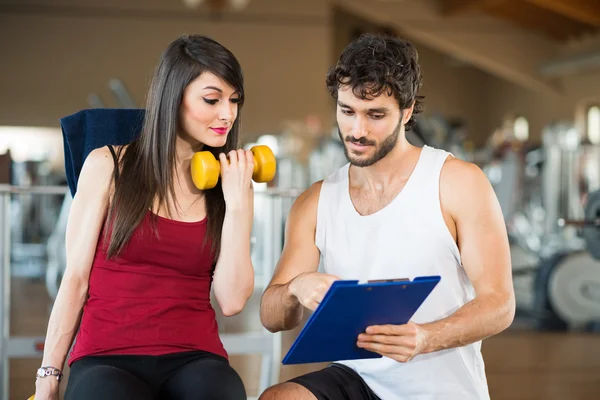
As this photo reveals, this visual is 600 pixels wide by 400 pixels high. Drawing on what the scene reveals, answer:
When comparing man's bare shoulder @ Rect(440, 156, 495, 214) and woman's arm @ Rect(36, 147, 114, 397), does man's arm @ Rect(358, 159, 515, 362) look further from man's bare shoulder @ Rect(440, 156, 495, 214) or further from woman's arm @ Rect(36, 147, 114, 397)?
woman's arm @ Rect(36, 147, 114, 397)

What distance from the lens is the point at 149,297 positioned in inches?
68.3

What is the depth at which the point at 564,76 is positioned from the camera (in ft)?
48.5

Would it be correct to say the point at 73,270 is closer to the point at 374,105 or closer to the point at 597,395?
the point at 374,105

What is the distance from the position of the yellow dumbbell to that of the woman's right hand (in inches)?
20.1

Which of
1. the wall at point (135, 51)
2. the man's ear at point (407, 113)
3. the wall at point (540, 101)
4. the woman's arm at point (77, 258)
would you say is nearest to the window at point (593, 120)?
the wall at point (540, 101)

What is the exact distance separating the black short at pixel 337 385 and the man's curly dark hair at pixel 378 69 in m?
0.59

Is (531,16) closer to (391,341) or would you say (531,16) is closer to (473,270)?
(473,270)

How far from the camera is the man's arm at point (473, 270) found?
1.52m

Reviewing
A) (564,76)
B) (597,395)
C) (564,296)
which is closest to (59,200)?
(564,296)

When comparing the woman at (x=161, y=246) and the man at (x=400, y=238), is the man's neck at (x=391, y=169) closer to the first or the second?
the man at (x=400, y=238)

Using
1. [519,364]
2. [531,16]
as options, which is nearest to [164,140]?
[519,364]

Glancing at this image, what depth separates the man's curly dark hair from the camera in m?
1.75

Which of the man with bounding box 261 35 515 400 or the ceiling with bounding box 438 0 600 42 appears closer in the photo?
the man with bounding box 261 35 515 400

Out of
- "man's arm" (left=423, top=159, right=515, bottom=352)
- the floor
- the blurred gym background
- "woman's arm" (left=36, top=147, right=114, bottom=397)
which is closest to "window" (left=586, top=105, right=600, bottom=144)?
the blurred gym background
